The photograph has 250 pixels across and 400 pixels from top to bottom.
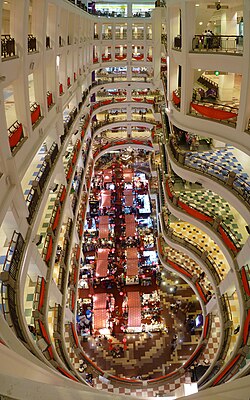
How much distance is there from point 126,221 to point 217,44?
52.7 feet

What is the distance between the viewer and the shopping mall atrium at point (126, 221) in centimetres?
823

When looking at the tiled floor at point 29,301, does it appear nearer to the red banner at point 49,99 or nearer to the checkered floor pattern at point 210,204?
the red banner at point 49,99

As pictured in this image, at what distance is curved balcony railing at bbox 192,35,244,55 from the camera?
962 centimetres

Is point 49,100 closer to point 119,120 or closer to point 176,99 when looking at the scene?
point 176,99

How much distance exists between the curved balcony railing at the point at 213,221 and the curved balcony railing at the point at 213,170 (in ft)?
5.40

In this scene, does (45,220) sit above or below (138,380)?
above

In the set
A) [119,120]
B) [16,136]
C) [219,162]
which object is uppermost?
[119,120]

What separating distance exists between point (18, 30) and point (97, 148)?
2275cm

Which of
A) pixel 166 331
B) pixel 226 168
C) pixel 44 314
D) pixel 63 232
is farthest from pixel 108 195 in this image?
pixel 44 314

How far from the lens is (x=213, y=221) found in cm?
1252

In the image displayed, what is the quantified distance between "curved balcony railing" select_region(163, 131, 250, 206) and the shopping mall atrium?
3.3 inches

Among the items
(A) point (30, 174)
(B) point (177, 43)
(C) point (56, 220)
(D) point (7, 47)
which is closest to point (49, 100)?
(A) point (30, 174)

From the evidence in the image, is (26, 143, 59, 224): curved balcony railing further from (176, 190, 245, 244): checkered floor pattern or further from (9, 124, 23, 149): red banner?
(176, 190, 245, 244): checkered floor pattern

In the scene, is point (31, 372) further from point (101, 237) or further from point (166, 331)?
point (101, 237)
